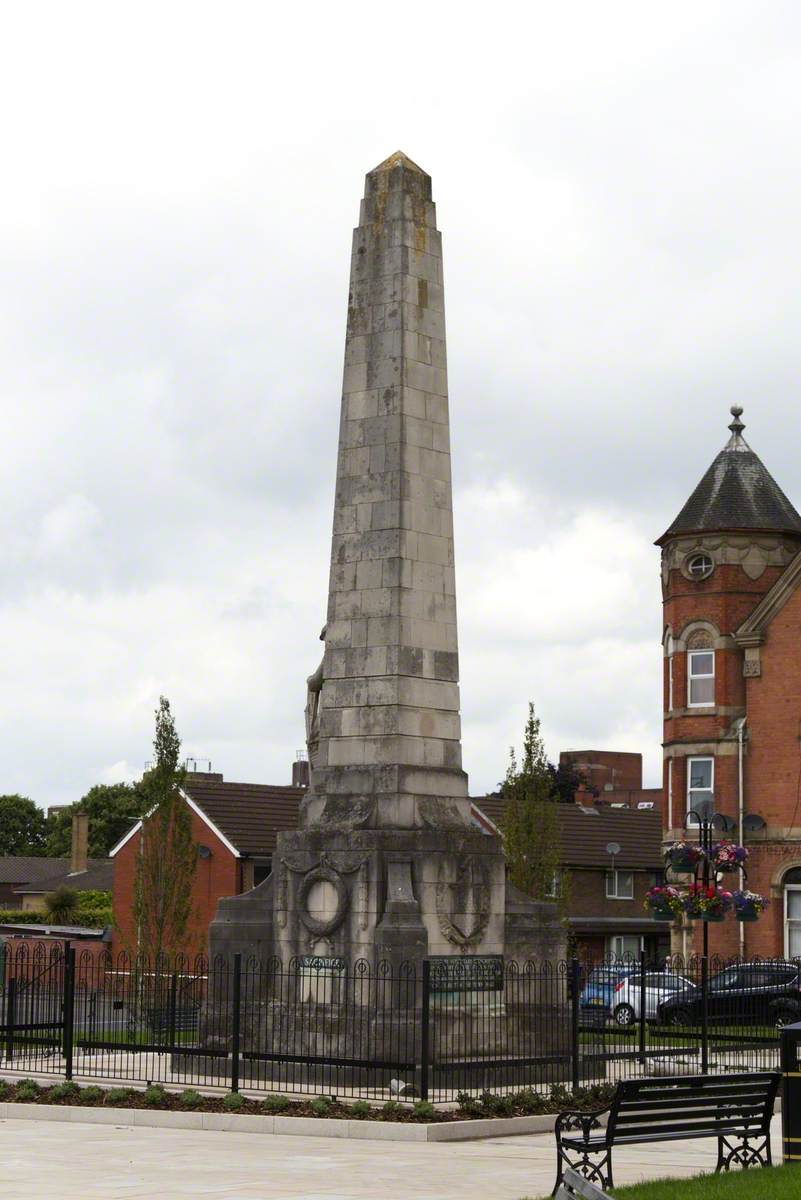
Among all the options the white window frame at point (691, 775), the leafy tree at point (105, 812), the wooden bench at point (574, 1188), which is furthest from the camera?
the leafy tree at point (105, 812)

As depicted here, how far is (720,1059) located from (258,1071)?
858 cm

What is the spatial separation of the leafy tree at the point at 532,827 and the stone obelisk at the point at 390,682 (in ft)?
73.9

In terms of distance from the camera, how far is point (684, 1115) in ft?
55.2

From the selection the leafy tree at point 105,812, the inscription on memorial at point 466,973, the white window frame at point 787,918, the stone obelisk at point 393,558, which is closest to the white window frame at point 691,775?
the white window frame at point 787,918

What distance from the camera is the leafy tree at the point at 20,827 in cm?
12900

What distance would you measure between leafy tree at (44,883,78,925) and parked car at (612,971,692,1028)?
39.3m

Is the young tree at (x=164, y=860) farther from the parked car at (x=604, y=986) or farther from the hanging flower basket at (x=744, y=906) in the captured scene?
the hanging flower basket at (x=744, y=906)

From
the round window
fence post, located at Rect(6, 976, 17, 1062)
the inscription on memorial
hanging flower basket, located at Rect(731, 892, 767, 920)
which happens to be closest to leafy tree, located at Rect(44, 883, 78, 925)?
the round window

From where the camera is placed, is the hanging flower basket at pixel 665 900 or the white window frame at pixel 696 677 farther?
the white window frame at pixel 696 677

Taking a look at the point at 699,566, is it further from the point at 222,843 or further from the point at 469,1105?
the point at 469,1105

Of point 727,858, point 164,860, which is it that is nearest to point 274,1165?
point 727,858

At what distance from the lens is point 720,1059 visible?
1152 inches

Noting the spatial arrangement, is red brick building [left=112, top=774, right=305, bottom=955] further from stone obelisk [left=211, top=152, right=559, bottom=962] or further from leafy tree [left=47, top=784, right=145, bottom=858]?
leafy tree [left=47, top=784, right=145, bottom=858]

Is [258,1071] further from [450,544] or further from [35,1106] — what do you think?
[450,544]
